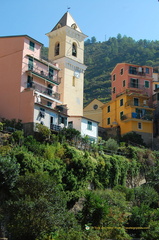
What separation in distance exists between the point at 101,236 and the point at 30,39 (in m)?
25.8

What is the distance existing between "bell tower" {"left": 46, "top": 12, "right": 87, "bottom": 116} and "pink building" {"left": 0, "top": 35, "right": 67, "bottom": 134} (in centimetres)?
389

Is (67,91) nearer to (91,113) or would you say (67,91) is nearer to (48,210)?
(91,113)

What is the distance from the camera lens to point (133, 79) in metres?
60.8

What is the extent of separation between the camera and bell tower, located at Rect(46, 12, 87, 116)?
51191 mm

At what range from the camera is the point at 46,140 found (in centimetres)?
3750

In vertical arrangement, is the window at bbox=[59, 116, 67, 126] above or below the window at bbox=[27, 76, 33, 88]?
below

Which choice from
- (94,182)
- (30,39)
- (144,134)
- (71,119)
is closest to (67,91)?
(71,119)

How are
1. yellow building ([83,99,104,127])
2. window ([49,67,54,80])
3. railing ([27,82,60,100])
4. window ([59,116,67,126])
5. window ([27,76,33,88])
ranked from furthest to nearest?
yellow building ([83,99,104,127]) < window ([49,67,54,80]) < railing ([27,82,60,100]) < window ([27,76,33,88]) < window ([59,116,67,126])

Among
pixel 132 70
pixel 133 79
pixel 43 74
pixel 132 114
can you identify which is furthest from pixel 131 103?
pixel 43 74

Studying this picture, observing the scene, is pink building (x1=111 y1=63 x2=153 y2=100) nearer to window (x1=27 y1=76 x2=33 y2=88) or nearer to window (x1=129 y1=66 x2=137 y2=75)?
window (x1=129 y1=66 x2=137 y2=75)

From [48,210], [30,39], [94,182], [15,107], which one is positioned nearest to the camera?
[48,210]

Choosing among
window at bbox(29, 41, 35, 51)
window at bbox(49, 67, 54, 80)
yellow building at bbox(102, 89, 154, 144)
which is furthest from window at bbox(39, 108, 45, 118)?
yellow building at bbox(102, 89, 154, 144)

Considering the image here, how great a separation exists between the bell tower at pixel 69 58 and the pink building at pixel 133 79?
918 centimetres

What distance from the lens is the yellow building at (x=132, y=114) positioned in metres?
55.0
